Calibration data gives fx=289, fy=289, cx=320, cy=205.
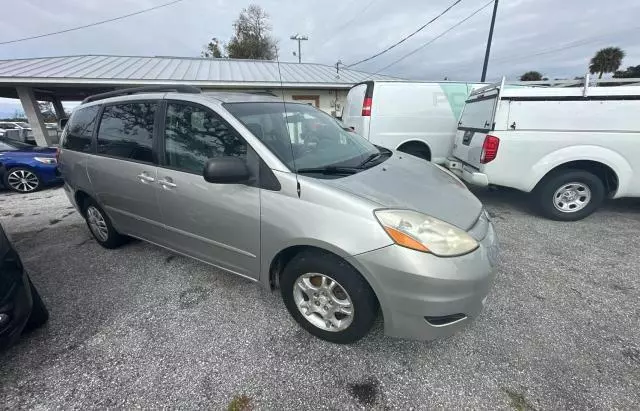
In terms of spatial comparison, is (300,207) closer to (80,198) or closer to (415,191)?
(415,191)

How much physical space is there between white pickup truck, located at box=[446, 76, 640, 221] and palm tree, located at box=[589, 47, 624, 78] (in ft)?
115

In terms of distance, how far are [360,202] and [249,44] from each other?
3284 cm

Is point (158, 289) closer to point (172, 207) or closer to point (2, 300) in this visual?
point (172, 207)

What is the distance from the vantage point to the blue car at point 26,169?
6211 millimetres

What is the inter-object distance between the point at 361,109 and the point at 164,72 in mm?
9147

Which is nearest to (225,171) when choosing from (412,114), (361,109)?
(361,109)

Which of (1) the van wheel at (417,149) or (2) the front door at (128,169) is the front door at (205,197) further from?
(1) the van wheel at (417,149)

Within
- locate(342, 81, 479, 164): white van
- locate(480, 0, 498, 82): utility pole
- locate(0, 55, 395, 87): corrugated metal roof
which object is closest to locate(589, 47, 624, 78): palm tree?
locate(480, 0, 498, 82): utility pole

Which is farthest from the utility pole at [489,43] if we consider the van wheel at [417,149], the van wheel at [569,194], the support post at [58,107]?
the support post at [58,107]

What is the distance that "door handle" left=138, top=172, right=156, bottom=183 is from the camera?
97.7 inches

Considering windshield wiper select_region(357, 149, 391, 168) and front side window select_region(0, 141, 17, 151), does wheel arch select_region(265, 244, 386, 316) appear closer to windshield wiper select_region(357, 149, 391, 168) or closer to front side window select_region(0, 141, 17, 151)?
windshield wiper select_region(357, 149, 391, 168)

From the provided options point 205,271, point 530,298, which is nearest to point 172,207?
point 205,271

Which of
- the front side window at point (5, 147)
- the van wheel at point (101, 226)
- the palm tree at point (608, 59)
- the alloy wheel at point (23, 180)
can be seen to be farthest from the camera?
the palm tree at point (608, 59)

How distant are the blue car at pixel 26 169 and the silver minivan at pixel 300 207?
5.02 m
